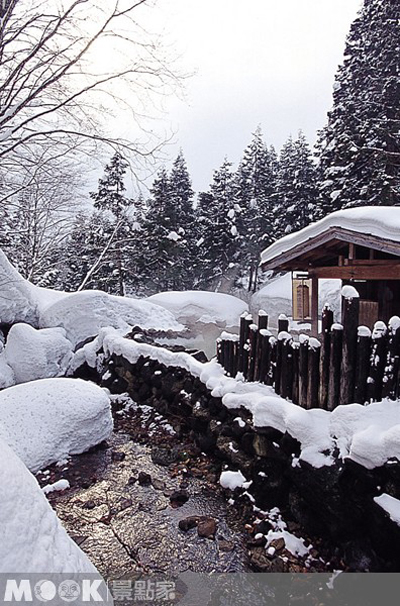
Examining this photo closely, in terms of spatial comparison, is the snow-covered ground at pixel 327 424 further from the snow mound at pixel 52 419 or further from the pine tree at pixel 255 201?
the pine tree at pixel 255 201

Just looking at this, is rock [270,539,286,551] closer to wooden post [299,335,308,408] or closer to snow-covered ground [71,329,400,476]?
snow-covered ground [71,329,400,476]

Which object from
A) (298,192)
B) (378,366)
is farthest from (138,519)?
(298,192)

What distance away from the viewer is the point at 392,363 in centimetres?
354

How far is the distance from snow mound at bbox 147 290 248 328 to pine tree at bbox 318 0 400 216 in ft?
22.7

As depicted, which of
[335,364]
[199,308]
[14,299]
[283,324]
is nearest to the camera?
[335,364]

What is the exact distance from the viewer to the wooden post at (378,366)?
A: 3619 millimetres

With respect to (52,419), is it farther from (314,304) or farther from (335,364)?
(314,304)

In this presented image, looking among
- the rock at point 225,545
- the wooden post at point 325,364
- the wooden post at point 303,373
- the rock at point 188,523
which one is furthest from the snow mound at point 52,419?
the wooden post at point 325,364

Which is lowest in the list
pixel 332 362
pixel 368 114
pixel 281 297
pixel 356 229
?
pixel 281 297

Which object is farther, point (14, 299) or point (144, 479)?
point (14, 299)

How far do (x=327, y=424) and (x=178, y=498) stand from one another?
202 centimetres

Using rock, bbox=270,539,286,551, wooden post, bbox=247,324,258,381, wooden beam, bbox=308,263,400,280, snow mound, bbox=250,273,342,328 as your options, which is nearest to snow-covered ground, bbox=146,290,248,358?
snow mound, bbox=250,273,342,328

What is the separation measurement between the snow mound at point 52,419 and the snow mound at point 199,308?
37.7 feet

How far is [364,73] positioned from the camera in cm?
1553
